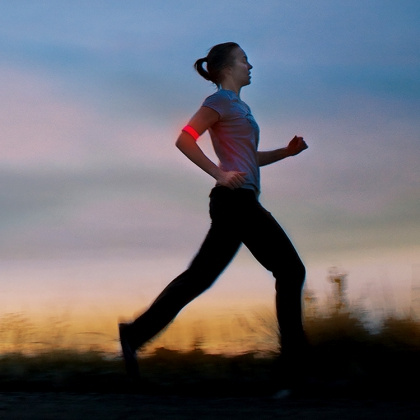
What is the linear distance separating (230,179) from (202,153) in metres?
0.21

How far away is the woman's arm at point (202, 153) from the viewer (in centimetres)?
515

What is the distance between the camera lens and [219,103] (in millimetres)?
5359

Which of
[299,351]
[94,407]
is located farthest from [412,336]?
[94,407]

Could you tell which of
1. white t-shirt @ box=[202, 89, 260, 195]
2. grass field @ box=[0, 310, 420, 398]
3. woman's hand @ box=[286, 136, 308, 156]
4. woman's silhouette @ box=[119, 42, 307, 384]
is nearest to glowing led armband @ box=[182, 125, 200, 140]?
woman's silhouette @ box=[119, 42, 307, 384]

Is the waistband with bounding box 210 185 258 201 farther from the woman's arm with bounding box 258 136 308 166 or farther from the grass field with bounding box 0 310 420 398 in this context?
the grass field with bounding box 0 310 420 398

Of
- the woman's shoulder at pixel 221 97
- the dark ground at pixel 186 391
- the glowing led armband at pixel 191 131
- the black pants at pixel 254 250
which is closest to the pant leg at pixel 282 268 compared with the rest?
the black pants at pixel 254 250

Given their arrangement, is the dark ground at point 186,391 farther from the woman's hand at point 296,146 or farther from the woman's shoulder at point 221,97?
the woman's shoulder at point 221,97

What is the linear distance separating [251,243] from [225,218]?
0.69 ft

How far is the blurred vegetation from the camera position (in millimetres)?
5555

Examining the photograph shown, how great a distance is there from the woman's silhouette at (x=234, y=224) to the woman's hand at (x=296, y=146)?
56cm

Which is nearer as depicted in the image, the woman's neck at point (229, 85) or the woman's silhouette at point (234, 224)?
the woman's silhouette at point (234, 224)

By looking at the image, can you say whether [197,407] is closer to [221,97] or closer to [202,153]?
[202,153]

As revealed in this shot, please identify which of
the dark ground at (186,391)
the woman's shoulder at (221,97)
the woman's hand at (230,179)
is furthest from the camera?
the woman's shoulder at (221,97)

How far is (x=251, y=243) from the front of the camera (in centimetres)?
533
